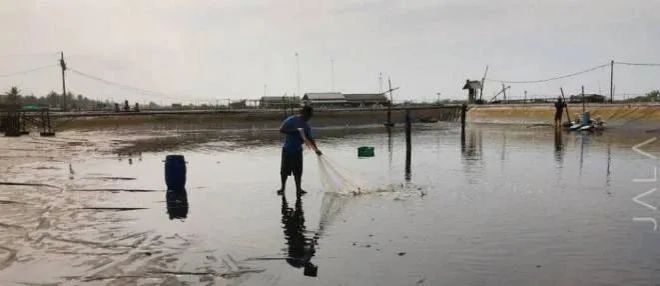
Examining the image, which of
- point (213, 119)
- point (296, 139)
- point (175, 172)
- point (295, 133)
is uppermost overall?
point (295, 133)

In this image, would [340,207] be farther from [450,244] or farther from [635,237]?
[635,237]

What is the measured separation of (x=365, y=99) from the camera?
9731 cm

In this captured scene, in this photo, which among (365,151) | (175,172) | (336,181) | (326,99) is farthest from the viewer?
(326,99)

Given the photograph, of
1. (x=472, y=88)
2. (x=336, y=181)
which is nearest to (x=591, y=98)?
(x=472, y=88)

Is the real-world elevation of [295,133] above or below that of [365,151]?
above

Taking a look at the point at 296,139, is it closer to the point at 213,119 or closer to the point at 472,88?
the point at 213,119

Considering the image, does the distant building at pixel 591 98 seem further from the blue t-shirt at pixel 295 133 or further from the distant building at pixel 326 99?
the blue t-shirt at pixel 295 133

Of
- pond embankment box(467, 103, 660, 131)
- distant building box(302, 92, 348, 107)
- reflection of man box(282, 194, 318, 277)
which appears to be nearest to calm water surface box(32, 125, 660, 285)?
reflection of man box(282, 194, 318, 277)

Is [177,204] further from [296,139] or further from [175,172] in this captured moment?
[296,139]

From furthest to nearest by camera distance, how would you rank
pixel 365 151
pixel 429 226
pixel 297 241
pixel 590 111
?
pixel 590 111 < pixel 365 151 < pixel 429 226 < pixel 297 241

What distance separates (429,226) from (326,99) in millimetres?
85818

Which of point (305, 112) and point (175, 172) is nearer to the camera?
point (305, 112)

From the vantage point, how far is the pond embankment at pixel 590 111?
34.7m

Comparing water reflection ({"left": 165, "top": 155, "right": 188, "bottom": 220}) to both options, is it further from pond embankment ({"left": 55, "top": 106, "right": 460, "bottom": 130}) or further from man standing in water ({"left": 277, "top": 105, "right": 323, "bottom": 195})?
pond embankment ({"left": 55, "top": 106, "right": 460, "bottom": 130})
